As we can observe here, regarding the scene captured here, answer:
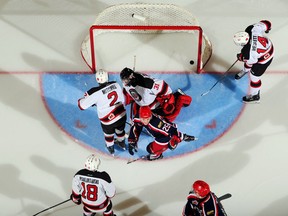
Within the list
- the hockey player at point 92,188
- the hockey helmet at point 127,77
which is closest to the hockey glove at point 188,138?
the hockey helmet at point 127,77

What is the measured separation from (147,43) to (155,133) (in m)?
1.37

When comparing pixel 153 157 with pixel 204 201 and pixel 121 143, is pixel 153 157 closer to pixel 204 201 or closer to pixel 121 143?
pixel 121 143

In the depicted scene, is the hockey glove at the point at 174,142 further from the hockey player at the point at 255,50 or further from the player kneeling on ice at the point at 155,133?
the hockey player at the point at 255,50

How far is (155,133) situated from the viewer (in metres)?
4.25

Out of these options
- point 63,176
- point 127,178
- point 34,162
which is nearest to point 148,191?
point 127,178

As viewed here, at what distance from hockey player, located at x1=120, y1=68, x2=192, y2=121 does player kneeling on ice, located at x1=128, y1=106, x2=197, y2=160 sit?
7.7 inches

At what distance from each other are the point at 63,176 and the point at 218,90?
5.29 ft

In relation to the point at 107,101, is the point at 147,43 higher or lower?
higher

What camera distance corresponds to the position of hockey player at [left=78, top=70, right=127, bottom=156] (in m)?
4.27

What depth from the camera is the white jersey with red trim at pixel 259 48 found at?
177 inches

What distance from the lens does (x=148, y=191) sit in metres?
4.47

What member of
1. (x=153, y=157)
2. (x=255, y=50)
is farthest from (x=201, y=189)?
(x=255, y=50)

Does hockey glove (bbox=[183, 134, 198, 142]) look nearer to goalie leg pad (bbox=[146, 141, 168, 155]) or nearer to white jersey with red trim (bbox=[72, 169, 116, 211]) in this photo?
goalie leg pad (bbox=[146, 141, 168, 155])

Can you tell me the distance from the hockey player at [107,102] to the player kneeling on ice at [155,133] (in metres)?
0.15
